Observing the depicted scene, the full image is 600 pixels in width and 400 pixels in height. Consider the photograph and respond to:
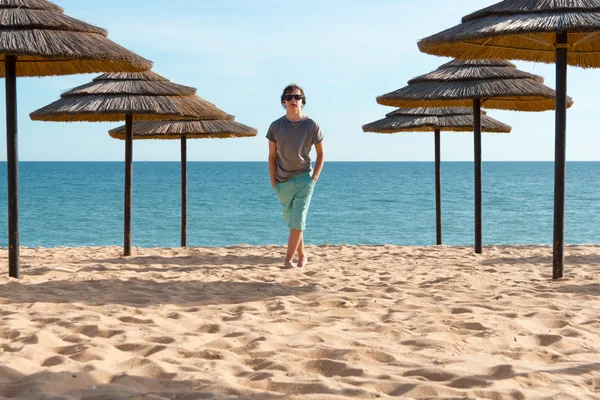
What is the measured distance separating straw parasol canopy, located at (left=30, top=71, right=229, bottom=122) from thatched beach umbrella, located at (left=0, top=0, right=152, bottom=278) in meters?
1.27

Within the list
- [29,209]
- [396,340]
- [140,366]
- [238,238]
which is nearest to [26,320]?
[140,366]

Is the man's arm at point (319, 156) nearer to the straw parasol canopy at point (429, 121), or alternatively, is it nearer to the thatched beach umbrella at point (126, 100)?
the thatched beach umbrella at point (126, 100)

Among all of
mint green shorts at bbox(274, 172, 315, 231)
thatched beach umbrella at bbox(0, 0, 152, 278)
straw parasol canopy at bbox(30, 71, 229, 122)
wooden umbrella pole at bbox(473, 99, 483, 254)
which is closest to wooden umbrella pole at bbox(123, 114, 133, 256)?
straw parasol canopy at bbox(30, 71, 229, 122)

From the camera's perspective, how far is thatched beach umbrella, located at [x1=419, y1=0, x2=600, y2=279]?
18.5 feet

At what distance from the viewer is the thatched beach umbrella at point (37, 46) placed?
218 inches

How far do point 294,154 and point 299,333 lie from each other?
2544 millimetres

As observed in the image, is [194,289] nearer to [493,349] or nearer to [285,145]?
[285,145]

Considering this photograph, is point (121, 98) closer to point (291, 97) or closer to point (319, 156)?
point (291, 97)

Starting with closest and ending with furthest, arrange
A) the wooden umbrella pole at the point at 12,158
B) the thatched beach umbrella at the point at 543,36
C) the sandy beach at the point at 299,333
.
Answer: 1. the sandy beach at the point at 299,333
2. the thatched beach umbrella at the point at 543,36
3. the wooden umbrella pole at the point at 12,158

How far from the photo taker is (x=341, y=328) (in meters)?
4.18

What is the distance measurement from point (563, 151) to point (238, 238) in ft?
67.8

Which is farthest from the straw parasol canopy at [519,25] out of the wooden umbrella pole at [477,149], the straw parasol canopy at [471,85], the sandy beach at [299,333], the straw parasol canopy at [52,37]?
the straw parasol canopy at [52,37]

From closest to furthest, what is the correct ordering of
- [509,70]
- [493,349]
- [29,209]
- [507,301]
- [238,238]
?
1. [493,349]
2. [507,301]
3. [509,70]
4. [238,238]
5. [29,209]

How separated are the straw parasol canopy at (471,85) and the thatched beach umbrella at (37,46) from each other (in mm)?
3266
